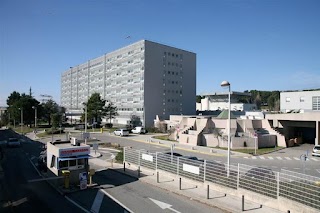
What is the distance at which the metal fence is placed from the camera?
12.1 meters

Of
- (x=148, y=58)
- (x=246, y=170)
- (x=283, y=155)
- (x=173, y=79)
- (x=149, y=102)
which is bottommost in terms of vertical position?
(x=283, y=155)

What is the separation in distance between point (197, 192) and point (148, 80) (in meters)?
63.8

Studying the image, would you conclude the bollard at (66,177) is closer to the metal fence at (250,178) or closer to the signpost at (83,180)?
the signpost at (83,180)

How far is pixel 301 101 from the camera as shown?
5531cm

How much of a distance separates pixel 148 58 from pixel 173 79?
36.8 feet

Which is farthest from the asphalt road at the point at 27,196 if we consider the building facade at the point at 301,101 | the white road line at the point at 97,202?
the building facade at the point at 301,101

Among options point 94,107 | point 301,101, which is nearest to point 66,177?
point 301,101

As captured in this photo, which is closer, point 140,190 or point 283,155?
point 140,190

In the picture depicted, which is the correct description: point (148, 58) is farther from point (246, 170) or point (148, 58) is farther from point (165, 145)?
point (246, 170)

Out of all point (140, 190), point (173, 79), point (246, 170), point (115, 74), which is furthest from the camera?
point (115, 74)

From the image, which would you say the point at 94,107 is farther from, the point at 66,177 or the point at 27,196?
the point at 27,196

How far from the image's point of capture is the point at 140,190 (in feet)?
55.6

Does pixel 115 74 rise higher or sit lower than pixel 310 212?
higher

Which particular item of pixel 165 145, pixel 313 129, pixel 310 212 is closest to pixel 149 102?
pixel 165 145
